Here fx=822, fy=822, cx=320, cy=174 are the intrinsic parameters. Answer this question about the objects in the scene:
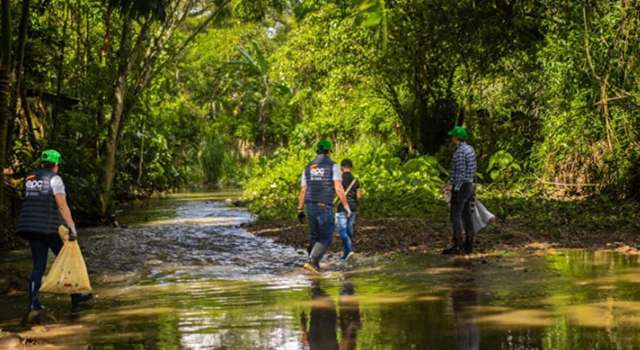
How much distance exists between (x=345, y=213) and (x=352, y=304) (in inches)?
177

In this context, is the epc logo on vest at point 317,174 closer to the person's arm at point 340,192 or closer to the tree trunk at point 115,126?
the person's arm at point 340,192

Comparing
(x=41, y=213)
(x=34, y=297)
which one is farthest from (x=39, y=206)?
(x=34, y=297)

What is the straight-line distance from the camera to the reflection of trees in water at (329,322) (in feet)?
24.2

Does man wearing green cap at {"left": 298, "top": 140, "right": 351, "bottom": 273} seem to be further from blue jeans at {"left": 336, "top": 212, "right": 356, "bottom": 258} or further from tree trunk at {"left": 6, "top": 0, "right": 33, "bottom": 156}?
tree trunk at {"left": 6, "top": 0, "right": 33, "bottom": 156}

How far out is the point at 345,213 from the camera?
13875mm

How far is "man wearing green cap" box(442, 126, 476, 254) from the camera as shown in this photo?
13.5 meters

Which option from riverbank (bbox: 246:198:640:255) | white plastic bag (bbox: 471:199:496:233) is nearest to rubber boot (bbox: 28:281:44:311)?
riverbank (bbox: 246:198:640:255)

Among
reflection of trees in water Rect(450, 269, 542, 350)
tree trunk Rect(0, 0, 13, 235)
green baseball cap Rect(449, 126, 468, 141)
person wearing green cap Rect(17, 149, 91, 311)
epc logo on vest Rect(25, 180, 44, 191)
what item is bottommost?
reflection of trees in water Rect(450, 269, 542, 350)

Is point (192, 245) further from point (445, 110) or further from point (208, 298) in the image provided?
point (445, 110)

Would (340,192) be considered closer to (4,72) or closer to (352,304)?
(352,304)

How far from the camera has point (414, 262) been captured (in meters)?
13.3

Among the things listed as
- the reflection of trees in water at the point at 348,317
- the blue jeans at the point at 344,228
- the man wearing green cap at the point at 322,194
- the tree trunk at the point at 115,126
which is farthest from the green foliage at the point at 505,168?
the reflection of trees in water at the point at 348,317

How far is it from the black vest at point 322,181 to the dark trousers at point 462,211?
2294mm

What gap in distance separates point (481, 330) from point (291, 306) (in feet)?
8.48
